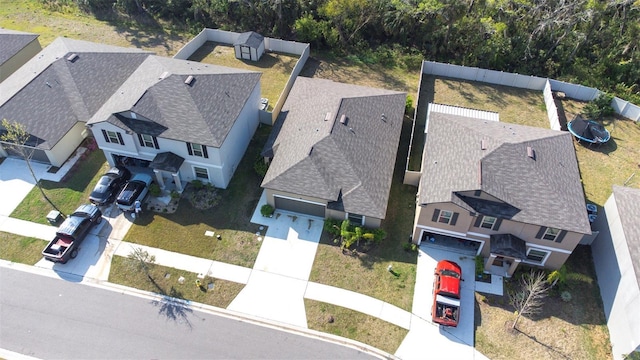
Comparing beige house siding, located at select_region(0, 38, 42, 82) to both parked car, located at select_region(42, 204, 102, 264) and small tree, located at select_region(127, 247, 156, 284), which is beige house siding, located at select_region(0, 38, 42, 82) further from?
small tree, located at select_region(127, 247, 156, 284)

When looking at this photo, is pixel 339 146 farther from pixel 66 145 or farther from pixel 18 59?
pixel 18 59

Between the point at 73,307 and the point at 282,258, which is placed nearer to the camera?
the point at 73,307

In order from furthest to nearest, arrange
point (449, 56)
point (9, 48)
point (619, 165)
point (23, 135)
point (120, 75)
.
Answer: point (449, 56) → point (9, 48) → point (120, 75) → point (619, 165) → point (23, 135)

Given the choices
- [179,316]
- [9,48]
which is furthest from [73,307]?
[9,48]

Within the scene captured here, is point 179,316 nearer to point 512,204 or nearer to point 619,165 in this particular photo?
point 512,204

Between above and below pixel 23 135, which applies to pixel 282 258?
below

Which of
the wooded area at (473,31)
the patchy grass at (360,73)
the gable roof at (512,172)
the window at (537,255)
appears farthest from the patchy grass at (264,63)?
the window at (537,255)

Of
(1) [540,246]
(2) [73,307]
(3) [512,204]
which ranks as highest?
(3) [512,204]
